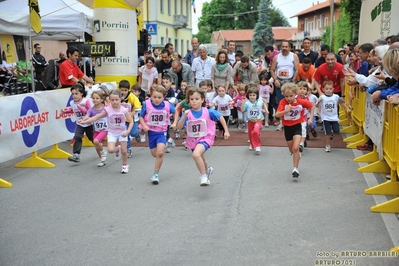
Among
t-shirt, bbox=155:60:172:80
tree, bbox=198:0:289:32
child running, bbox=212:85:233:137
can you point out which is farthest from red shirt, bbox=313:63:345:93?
tree, bbox=198:0:289:32

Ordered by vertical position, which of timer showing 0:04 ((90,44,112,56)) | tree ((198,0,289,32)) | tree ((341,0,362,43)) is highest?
tree ((198,0,289,32))

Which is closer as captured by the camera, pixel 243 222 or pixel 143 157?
pixel 243 222

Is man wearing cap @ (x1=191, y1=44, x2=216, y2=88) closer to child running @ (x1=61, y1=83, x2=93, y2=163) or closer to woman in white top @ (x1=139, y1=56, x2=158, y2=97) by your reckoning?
woman in white top @ (x1=139, y1=56, x2=158, y2=97)

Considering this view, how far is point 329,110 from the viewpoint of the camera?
11.1 metres

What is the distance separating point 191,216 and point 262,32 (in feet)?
305

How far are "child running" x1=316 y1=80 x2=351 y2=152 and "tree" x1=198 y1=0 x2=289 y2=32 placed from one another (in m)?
106

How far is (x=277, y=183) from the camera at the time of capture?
8.42 meters

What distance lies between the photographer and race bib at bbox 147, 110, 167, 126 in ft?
29.1

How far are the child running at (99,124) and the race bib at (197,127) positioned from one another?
8.20 feet

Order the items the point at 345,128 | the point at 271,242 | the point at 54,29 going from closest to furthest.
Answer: the point at 271,242
the point at 345,128
the point at 54,29

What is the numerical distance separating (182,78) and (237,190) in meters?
6.38

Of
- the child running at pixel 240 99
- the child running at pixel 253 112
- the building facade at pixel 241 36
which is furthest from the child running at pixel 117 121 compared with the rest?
the building facade at pixel 241 36

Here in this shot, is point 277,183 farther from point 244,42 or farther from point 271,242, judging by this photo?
point 244,42

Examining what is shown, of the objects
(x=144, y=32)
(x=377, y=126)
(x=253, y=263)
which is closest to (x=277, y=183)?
(x=377, y=126)
